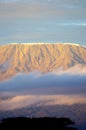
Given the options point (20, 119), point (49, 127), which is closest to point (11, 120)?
point (20, 119)

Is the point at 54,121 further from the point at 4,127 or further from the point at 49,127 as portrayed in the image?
the point at 4,127

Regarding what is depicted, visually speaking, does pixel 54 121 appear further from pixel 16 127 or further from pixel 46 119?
pixel 16 127

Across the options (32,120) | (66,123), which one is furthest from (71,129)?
(32,120)

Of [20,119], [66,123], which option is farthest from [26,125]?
[66,123]

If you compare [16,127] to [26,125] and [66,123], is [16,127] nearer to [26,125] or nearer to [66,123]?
[26,125]
